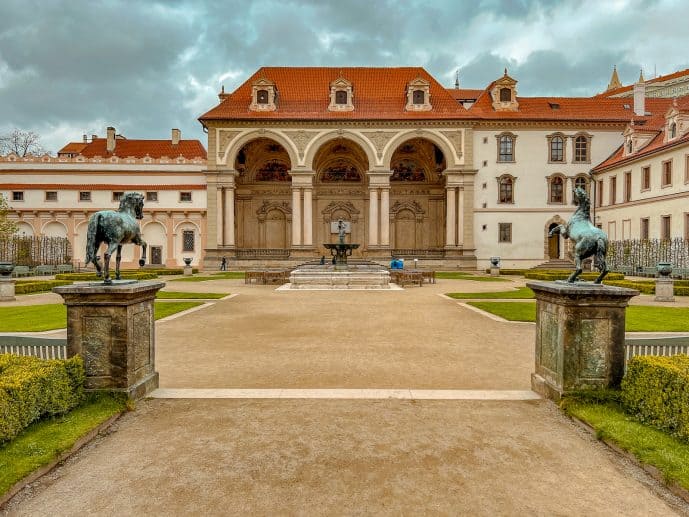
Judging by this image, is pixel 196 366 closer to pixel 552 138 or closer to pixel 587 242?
pixel 587 242

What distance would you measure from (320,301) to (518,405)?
11.2m

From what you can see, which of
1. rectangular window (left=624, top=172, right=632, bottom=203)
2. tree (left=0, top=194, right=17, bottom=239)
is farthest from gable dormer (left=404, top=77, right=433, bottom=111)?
tree (left=0, top=194, right=17, bottom=239)

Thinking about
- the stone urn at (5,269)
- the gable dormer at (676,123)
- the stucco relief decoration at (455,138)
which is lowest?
the stone urn at (5,269)

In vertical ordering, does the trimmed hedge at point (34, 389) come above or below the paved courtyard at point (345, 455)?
above

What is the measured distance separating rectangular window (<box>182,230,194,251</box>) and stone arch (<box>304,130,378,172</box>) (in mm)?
13700

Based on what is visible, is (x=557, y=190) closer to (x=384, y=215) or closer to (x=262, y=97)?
(x=384, y=215)

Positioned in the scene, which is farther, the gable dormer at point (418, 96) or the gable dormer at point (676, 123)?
the gable dormer at point (418, 96)

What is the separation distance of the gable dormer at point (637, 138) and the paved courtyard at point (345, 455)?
36987 mm

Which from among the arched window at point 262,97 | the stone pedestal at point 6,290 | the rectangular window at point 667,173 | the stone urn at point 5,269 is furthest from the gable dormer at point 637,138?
the stone pedestal at point 6,290

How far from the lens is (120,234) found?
5.91 meters

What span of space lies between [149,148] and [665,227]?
173 ft

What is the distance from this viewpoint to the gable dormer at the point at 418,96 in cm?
4016

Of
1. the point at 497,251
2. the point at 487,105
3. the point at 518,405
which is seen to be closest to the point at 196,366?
the point at 518,405

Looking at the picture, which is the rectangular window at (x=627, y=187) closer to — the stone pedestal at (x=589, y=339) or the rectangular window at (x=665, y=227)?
the rectangular window at (x=665, y=227)
